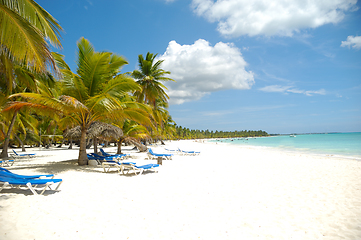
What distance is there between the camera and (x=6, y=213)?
11.7ft

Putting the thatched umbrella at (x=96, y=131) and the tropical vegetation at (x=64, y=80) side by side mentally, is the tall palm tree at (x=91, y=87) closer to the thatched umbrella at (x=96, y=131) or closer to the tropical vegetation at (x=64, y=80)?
the tropical vegetation at (x=64, y=80)

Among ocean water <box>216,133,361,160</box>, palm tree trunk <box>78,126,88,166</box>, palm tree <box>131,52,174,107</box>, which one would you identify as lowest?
ocean water <box>216,133,361,160</box>

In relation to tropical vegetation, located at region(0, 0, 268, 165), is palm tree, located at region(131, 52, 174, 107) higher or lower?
higher

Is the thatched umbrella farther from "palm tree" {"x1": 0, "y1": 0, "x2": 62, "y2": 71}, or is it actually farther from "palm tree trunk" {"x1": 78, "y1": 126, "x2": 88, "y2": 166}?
"palm tree" {"x1": 0, "y1": 0, "x2": 62, "y2": 71}

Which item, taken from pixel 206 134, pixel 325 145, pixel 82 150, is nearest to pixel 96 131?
pixel 82 150

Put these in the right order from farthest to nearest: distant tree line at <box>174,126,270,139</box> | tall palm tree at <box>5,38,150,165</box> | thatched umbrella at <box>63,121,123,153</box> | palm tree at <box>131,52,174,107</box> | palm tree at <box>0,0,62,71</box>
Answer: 1. distant tree line at <box>174,126,270,139</box>
2. palm tree at <box>131,52,174,107</box>
3. thatched umbrella at <box>63,121,123,153</box>
4. tall palm tree at <box>5,38,150,165</box>
5. palm tree at <box>0,0,62,71</box>

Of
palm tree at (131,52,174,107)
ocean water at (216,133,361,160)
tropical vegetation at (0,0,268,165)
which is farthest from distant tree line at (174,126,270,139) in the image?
tropical vegetation at (0,0,268,165)

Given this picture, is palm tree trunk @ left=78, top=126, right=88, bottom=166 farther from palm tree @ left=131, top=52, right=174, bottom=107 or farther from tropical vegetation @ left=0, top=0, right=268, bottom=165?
palm tree @ left=131, top=52, right=174, bottom=107

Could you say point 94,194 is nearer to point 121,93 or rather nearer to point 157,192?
point 157,192

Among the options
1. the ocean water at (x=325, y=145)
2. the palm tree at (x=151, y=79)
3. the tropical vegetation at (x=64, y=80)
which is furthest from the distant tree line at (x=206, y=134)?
the tropical vegetation at (x=64, y=80)

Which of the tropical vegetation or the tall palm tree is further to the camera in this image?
the tall palm tree

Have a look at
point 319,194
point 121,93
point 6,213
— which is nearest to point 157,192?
point 6,213

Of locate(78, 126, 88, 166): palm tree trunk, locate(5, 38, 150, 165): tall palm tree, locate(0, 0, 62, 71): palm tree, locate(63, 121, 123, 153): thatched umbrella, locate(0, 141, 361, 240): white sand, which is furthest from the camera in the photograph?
locate(63, 121, 123, 153): thatched umbrella

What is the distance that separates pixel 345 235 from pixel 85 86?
33.2 feet
